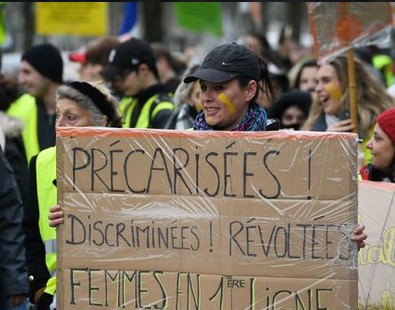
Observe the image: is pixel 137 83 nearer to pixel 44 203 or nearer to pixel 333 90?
pixel 333 90

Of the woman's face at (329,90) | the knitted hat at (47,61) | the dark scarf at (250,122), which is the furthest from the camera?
the knitted hat at (47,61)

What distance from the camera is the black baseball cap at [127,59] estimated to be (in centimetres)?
916

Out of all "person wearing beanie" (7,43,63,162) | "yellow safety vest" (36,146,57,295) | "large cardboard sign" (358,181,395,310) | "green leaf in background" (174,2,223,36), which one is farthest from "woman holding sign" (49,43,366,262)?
"green leaf in background" (174,2,223,36)

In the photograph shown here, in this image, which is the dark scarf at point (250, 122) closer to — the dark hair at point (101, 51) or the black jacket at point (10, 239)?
the black jacket at point (10, 239)

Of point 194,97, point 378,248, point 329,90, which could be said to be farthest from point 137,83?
point 378,248

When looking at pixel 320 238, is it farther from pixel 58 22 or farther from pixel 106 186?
pixel 58 22

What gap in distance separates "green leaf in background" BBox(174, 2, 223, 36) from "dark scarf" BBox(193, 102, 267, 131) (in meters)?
13.5

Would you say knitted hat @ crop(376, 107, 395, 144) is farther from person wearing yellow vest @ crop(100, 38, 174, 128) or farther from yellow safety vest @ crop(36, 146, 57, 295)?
person wearing yellow vest @ crop(100, 38, 174, 128)

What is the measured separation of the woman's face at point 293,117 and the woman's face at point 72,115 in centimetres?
350

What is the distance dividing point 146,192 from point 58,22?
505 inches

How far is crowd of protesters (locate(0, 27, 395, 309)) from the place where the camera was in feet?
17.4

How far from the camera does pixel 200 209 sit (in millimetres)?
4938

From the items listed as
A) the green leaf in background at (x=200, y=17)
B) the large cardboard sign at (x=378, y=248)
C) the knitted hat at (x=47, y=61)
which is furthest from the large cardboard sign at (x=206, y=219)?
the green leaf in background at (x=200, y=17)

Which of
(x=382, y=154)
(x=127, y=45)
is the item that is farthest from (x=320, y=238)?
(x=127, y=45)
